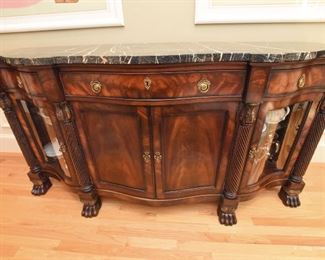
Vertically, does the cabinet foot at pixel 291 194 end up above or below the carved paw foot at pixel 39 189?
above

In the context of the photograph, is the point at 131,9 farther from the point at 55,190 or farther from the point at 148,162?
the point at 55,190

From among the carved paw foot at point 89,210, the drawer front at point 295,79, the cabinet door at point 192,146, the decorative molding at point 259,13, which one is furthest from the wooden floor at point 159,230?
the decorative molding at point 259,13

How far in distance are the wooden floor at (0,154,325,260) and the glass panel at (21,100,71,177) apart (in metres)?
0.28

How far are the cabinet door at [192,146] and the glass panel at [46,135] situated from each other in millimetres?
595

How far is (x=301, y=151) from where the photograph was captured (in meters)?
1.13

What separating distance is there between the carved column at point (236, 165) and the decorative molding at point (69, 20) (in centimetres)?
93

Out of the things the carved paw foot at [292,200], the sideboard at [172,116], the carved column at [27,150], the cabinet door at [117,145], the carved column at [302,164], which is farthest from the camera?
the carved paw foot at [292,200]

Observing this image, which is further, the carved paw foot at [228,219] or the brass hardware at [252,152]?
the carved paw foot at [228,219]

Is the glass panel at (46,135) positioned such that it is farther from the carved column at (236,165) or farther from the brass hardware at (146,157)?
the carved column at (236,165)

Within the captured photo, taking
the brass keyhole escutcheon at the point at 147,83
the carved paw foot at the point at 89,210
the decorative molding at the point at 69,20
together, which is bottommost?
the carved paw foot at the point at 89,210

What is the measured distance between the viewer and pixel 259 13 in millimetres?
1168

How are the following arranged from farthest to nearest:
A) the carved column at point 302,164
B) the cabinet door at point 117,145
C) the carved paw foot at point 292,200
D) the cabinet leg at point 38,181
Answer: the cabinet leg at point 38,181 < the carved paw foot at point 292,200 < the carved column at point 302,164 < the cabinet door at point 117,145

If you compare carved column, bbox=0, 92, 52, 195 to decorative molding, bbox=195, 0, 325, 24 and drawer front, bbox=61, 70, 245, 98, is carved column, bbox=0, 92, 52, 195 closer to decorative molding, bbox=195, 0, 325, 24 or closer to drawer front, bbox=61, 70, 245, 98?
drawer front, bbox=61, 70, 245, 98

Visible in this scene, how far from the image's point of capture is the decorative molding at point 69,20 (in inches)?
48.7
